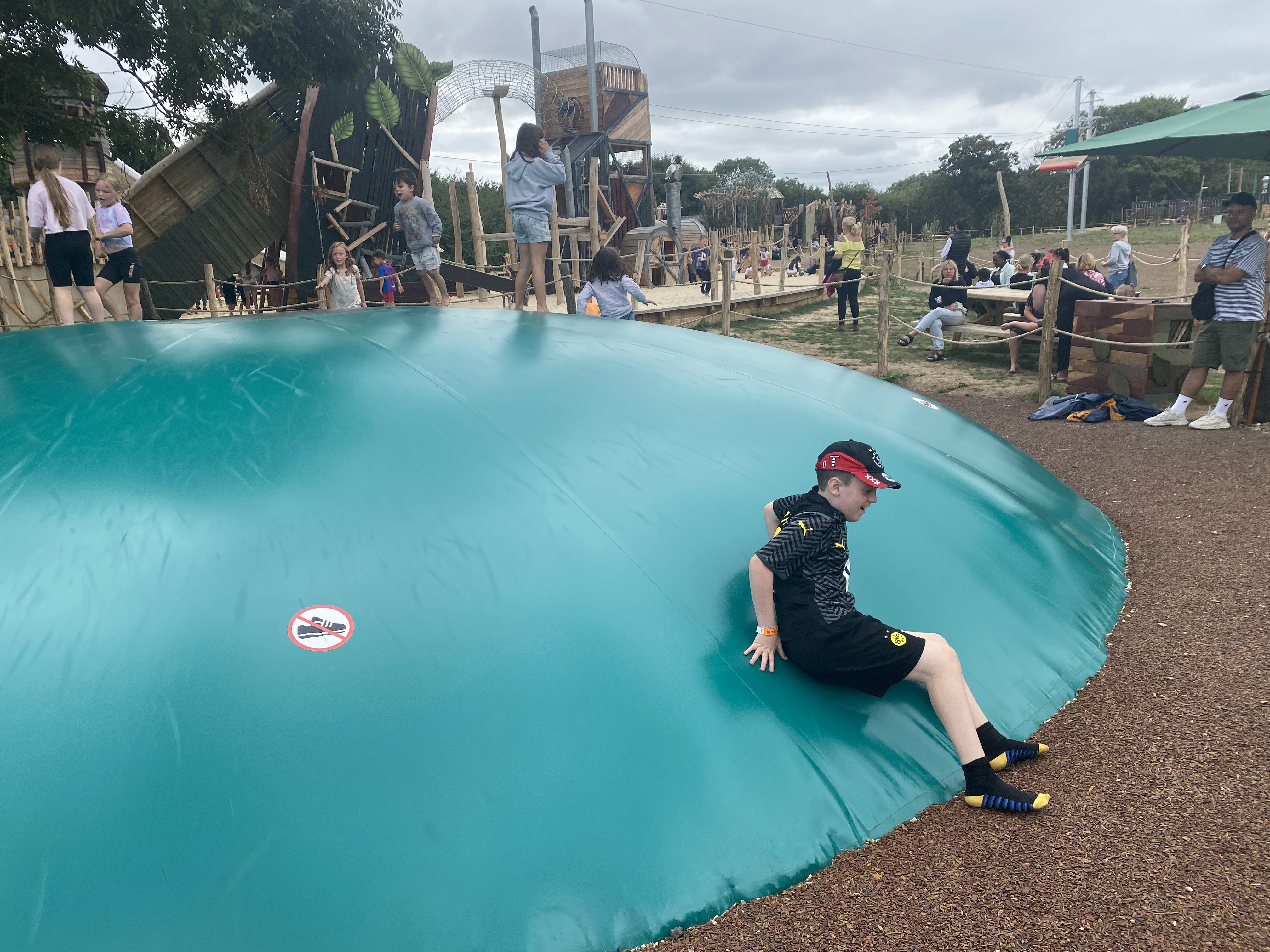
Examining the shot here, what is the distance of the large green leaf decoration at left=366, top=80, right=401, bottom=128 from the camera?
51.3 feet

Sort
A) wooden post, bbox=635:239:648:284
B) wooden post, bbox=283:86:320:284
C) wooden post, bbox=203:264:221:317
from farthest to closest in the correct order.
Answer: wooden post, bbox=635:239:648:284 < wooden post, bbox=283:86:320:284 < wooden post, bbox=203:264:221:317

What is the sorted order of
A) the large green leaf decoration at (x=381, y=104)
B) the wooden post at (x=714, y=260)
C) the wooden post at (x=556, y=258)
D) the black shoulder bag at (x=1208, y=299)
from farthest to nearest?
the wooden post at (x=714, y=260)
the large green leaf decoration at (x=381, y=104)
the wooden post at (x=556, y=258)
the black shoulder bag at (x=1208, y=299)

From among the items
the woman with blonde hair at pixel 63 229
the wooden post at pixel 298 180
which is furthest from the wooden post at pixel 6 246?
the woman with blonde hair at pixel 63 229

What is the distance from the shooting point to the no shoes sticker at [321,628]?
2.56 meters

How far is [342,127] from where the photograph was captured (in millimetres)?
15164

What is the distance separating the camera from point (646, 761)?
101 inches

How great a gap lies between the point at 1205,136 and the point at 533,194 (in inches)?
226

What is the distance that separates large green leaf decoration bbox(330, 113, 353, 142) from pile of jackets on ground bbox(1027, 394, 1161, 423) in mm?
12743

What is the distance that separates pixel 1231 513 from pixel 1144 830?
382 centimetres

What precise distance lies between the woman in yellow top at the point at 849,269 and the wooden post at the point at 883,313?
240cm

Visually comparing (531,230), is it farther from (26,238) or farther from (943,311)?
(26,238)

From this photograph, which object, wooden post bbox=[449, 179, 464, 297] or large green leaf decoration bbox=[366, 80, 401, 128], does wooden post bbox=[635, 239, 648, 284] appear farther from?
large green leaf decoration bbox=[366, 80, 401, 128]

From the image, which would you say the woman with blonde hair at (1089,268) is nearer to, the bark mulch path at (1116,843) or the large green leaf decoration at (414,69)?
the bark mulch path at (1116,843)

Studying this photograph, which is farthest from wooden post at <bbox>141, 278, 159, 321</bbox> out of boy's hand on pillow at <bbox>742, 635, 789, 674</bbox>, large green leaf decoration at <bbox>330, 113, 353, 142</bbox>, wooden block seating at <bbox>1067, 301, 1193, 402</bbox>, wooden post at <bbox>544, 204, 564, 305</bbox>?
wooden block seating at <bbox>1067, 301, 1193, 402</bbox>
